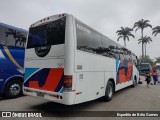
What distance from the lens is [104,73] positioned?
23.9 feet

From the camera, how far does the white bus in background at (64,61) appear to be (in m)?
5.06

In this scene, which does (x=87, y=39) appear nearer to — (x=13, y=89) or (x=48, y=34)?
(x=48, y=34)

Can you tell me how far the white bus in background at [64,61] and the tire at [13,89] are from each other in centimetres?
198

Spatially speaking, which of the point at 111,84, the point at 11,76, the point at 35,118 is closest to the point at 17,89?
the point at 11,76

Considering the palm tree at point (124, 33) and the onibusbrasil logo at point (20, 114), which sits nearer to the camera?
the onibusbrasil logo at point (20, 114)

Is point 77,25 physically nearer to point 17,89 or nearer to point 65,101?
point 65,101

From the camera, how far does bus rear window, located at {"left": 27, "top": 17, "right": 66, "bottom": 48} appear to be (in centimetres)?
540

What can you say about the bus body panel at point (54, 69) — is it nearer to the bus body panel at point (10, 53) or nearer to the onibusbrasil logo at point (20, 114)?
the onibusbrasil logo at point (20, 114)

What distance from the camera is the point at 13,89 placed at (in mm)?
8039

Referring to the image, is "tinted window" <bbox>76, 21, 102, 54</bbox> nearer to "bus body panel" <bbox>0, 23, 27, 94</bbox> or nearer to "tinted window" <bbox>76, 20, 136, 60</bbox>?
"tinted window" <bbox>76, 20, 136, 60</bbox>

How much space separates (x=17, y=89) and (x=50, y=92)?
371 centimetres

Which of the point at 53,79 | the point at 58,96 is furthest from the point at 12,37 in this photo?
the point at 58,96

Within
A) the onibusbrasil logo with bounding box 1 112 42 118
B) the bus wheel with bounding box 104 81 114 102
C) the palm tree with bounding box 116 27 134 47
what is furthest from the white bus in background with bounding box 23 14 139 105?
the palm tree with bounding box 116 27 134 47

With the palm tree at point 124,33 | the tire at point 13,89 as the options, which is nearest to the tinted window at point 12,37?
the tire at point 13,89
